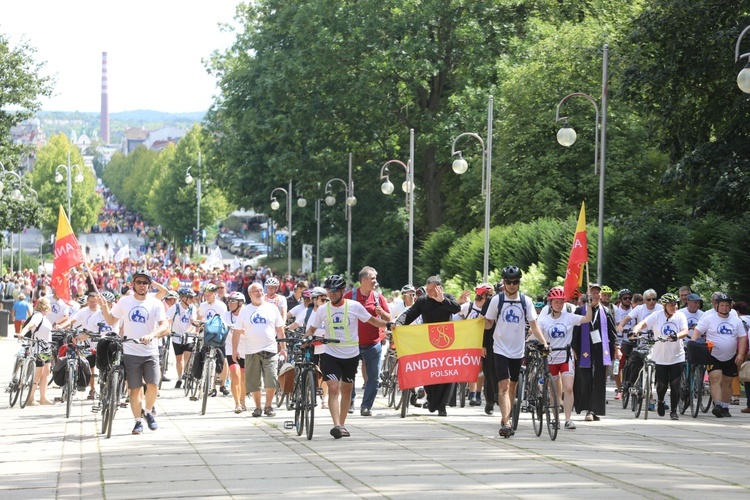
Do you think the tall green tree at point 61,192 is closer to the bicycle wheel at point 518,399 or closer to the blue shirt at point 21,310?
the blue shirt at point 21,310

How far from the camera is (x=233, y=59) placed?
64.8 metres

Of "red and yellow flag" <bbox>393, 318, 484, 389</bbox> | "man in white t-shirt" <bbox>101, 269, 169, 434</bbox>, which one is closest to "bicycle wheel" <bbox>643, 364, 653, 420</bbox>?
"red and yellow flag" <bbox>393, 318, 484, 389</bbox>

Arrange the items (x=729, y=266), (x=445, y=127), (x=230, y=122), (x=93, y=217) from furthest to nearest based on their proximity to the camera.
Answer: (x=93, y=217)
(x=230, y=122)
(x=445, y=127)
(x=729, y=266)

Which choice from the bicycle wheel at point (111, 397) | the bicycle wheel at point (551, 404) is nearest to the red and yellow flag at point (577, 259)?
the bicycle wheel at point (551, 404)

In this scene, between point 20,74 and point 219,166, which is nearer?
point 20,74

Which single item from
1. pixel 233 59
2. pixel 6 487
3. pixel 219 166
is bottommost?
pixel 6 487

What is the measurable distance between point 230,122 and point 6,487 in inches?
1917

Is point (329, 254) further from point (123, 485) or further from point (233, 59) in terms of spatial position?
point (123, 485)


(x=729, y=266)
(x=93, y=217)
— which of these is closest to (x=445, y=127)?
(x=729, y=266)

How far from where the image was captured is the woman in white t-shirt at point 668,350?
58.5 feet

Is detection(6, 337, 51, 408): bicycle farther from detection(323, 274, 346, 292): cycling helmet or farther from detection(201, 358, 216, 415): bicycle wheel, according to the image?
detection(323, 274, 346, 292): cycling helmet

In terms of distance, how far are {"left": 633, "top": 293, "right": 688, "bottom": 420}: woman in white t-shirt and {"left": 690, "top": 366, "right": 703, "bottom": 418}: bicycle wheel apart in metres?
0.51

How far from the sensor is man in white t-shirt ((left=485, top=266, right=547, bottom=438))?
1400 cm

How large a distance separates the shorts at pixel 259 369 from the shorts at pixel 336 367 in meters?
3.36
